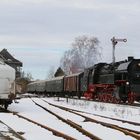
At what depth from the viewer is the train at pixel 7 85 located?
72.5ft

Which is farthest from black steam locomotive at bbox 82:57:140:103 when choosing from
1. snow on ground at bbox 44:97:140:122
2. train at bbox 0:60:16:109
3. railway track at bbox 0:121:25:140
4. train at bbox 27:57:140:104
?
railway track at bbox 0:121:25:140

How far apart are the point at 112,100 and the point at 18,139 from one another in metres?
23.4

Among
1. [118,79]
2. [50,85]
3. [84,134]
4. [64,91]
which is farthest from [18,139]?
[50,85]

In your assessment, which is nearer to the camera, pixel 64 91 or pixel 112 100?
pixel 112 100

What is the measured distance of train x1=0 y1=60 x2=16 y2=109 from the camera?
22.1m

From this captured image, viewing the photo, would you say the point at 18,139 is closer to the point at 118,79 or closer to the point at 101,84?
the point at 118,79

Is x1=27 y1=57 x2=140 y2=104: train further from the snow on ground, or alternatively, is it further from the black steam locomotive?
the snow on ground

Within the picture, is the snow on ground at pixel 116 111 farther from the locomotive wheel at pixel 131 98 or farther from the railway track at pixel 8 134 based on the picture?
the railway track at pixel 8 134

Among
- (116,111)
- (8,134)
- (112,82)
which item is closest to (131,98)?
(112,82)

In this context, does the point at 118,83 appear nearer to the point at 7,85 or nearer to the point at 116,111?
the point at 116,111

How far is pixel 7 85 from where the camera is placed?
22.3m

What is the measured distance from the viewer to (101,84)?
36.9 metres

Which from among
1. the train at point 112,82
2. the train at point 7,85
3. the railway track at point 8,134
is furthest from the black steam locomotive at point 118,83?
the railway track at point 8,134

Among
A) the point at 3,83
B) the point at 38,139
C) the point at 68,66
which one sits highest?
the point at 68,66
